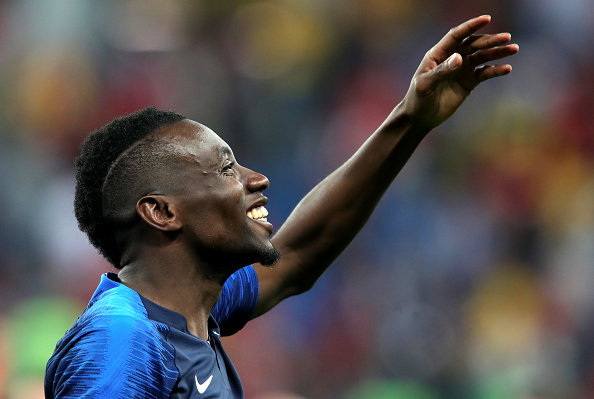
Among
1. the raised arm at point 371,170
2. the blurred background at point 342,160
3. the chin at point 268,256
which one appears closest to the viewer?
the chin at point 268,256

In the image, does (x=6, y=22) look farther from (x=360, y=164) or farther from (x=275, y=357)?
(x=360, y=164)

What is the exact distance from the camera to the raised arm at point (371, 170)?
2918 millimetres

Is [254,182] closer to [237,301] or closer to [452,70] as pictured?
[237,301]

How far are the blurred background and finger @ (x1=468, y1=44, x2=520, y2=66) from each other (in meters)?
3.64

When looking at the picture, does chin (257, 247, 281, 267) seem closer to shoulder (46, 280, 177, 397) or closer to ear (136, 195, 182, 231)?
ear (136, 195, 182, 231)

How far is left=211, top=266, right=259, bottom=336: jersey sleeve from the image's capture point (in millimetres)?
3004

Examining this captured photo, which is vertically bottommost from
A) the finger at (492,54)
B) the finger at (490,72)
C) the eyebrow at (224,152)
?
the eyebrow at (224,152)

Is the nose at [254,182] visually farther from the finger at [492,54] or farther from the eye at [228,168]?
the finger at [492,54]

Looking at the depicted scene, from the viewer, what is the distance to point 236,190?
104 inches

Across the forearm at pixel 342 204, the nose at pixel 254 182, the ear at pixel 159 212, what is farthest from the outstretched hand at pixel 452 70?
the ear at pixel 159 212

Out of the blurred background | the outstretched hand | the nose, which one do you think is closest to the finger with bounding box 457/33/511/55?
the outstretched hand

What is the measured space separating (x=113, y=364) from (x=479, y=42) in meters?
1.66

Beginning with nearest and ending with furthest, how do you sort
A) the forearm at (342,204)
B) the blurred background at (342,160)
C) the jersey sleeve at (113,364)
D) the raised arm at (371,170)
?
the jersey sleeve at (113,364)
the raised arm at (371,170)
the forearm at (342,204)
the blurred background at (342,160)

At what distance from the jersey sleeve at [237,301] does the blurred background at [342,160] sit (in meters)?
3.18
